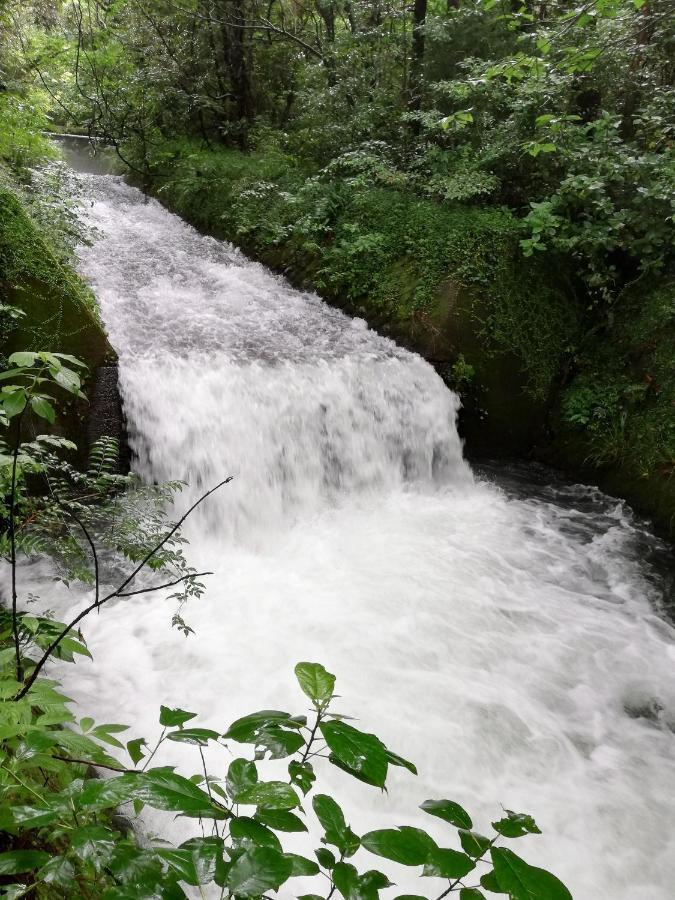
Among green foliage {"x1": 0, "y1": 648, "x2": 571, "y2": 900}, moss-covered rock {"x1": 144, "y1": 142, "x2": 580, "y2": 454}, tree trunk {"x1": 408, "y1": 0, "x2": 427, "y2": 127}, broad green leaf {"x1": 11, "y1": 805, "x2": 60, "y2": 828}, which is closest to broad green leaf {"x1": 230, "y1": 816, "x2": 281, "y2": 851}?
green foliage {"x1": 0, "y1": 648, "x2": 571, "y2": 900}

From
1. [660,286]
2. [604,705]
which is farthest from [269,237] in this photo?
[604,705]

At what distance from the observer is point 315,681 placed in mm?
1113

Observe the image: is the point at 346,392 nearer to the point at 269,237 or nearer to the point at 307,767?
the point at 269,237

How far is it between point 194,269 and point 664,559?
283 inches

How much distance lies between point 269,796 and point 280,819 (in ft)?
0.15

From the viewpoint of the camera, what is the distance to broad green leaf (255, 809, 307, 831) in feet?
3.02

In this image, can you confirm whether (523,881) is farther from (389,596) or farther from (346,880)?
(389,596)

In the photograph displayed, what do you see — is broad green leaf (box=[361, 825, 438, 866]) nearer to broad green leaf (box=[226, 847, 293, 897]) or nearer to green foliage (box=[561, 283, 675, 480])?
broad green leaf (box=[226, 847, 293, 897])

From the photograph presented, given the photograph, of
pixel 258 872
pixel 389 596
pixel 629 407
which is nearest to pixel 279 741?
pixel 258 872

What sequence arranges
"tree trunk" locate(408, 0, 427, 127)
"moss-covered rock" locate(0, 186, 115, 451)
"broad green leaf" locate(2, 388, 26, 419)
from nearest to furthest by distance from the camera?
"broad green leaf" locate(2, 388, 26, 419) < "moss-covered rock" locate(0, 186, 115, 451) < "tree trunk" locate(408, 0, 427, 127)

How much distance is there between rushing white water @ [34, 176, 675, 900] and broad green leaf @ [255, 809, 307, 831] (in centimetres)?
194

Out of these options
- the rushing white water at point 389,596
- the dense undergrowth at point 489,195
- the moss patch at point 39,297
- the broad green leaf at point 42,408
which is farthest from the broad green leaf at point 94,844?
the dense undergrowth at point 489,195

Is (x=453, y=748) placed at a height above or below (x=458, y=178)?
below

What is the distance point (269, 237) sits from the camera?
8750 millimetres
